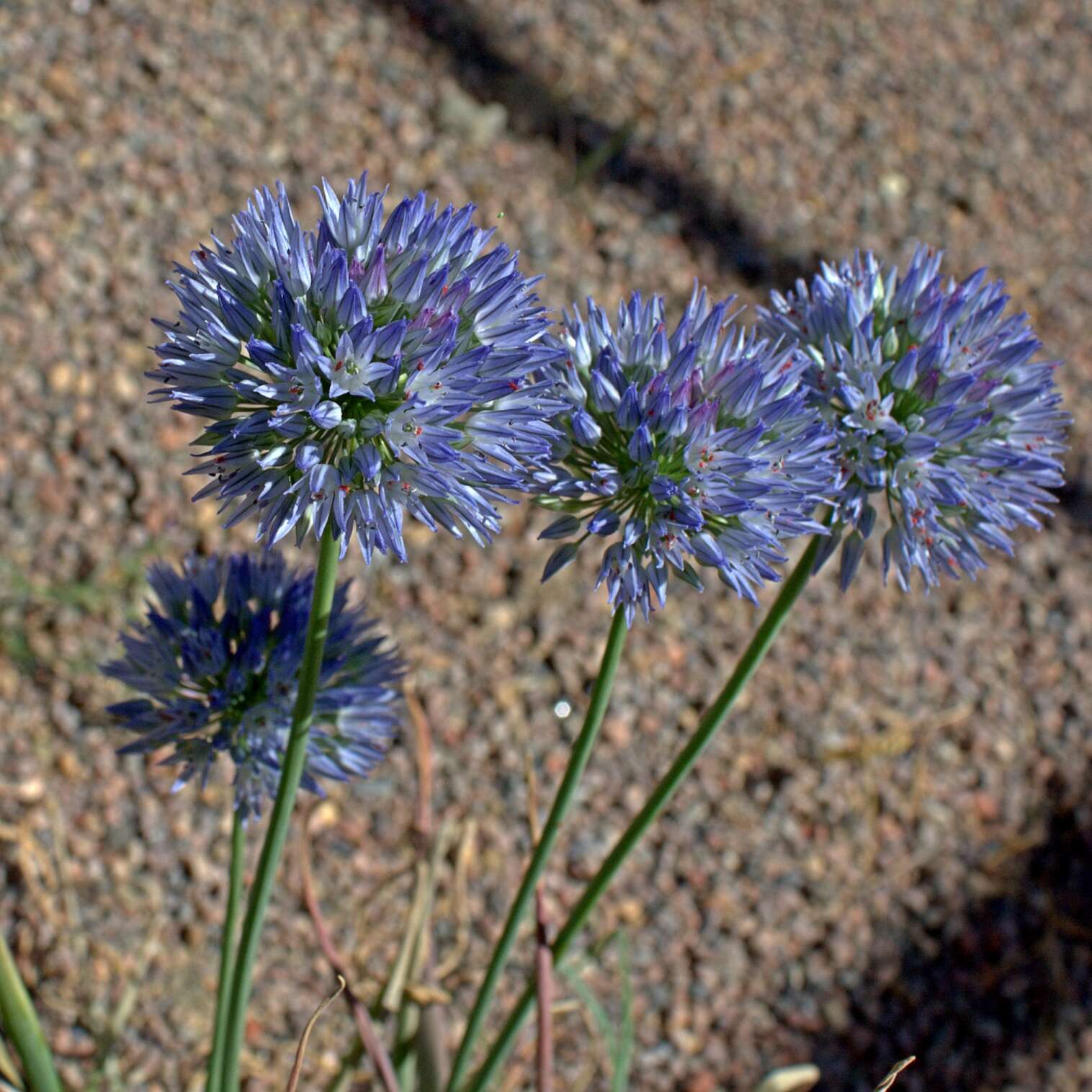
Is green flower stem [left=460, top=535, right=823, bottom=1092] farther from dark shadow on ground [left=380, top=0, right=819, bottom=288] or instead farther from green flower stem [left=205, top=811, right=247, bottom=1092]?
dark shadow on ground [left=380, top=0, right=819, bottom=288]

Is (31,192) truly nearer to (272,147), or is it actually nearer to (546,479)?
(272,147)

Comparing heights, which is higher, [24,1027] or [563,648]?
[563,648]

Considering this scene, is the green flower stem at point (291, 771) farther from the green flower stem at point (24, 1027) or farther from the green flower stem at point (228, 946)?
the green flower stem at point (24, 1027)

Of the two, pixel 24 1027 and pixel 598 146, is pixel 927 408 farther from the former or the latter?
pixel 598 146

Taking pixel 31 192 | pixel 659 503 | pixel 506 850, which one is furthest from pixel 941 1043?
pixel 31 192

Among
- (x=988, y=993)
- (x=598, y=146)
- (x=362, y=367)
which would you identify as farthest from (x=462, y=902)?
(x=598, y=146)

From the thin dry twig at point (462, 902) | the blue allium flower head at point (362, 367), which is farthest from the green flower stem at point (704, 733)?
the thin dry twig at point (462, 902)
